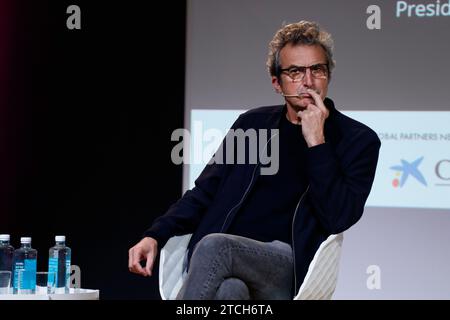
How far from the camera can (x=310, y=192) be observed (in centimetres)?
242

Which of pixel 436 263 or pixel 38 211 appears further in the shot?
pixel 38 211

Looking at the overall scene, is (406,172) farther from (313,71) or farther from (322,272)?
(322,272)

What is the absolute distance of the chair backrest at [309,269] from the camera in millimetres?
2312

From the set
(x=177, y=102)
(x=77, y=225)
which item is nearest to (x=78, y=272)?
(x=77, y=225)

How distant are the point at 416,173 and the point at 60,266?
2.12m

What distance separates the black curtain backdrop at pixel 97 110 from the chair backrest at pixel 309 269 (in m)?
2.02

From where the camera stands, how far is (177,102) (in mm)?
4570

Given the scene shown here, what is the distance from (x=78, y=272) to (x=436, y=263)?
2.00 m

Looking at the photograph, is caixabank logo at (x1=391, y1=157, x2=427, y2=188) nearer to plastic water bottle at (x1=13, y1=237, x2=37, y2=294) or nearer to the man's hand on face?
the man's hand on face

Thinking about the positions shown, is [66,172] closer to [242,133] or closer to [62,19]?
[62,19]

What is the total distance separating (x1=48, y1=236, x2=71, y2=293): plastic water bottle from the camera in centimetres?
279

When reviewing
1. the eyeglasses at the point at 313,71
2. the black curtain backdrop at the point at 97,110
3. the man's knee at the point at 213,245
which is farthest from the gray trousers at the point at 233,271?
the black curtain backdrop at the point at 97,110

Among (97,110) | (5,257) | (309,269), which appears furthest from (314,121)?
(97,110)

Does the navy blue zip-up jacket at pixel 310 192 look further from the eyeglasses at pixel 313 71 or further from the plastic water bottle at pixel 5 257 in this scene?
the plastic water bottle at pixel 5 257
